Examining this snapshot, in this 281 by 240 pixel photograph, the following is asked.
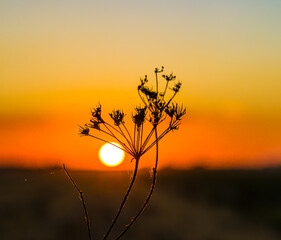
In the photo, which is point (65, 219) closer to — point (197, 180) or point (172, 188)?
point (172, 188)

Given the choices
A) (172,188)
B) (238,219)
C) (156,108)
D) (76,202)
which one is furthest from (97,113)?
(172,188)

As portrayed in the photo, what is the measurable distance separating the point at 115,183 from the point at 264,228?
15.5 m

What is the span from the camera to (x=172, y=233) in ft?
147

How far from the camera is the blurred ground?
139 feet

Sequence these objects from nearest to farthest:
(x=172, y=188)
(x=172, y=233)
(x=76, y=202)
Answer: (x=172, y=233) < (x=76, y=202) < (x=172, y=188)

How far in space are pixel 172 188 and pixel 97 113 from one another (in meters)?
57.1

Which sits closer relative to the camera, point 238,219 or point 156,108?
point 156,108

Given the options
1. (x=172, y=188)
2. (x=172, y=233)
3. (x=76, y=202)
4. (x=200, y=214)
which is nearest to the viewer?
(x=172, y=233)

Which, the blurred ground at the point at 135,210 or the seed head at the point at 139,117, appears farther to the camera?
the blurred ground at the point at 135,210

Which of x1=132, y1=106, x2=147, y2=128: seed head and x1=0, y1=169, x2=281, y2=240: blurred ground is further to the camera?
x1=0, y1=169, x2=281, y2=240: blurred ground

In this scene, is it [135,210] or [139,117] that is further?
[135,210]

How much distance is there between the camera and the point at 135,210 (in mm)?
42469

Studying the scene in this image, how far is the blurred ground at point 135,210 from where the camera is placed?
42.3m

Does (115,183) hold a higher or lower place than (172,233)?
higher
